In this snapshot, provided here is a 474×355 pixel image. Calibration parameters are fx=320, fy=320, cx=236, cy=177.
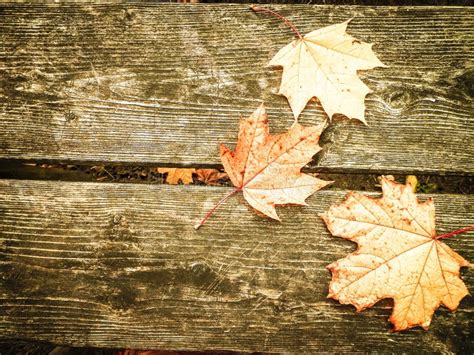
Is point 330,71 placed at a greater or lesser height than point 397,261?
greater

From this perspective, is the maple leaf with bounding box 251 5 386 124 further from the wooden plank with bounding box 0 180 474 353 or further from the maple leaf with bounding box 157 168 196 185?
the maple leaf with bounding box 157 168 196 185

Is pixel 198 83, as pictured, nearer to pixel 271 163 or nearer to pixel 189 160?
pixel 189 160

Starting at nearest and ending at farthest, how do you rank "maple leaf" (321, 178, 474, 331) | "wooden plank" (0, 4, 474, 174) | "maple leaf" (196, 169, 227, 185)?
1. "maple leaf" (321, 178, 474, 331)
2. "wooden plank" (0, 4, 474, 174)
3. "maple leaf" (196, 169, 227, 185)

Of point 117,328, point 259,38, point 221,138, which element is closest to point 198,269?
point 117,328

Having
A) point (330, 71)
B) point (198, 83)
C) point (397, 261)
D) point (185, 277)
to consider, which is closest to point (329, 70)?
point (330, 71)

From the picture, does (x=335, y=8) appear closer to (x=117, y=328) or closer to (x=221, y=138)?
(x=221, y=138)

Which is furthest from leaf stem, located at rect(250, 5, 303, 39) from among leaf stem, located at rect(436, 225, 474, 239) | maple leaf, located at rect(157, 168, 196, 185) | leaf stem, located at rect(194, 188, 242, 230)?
maple leaf, located at rect(157, 168, 196, 185)
